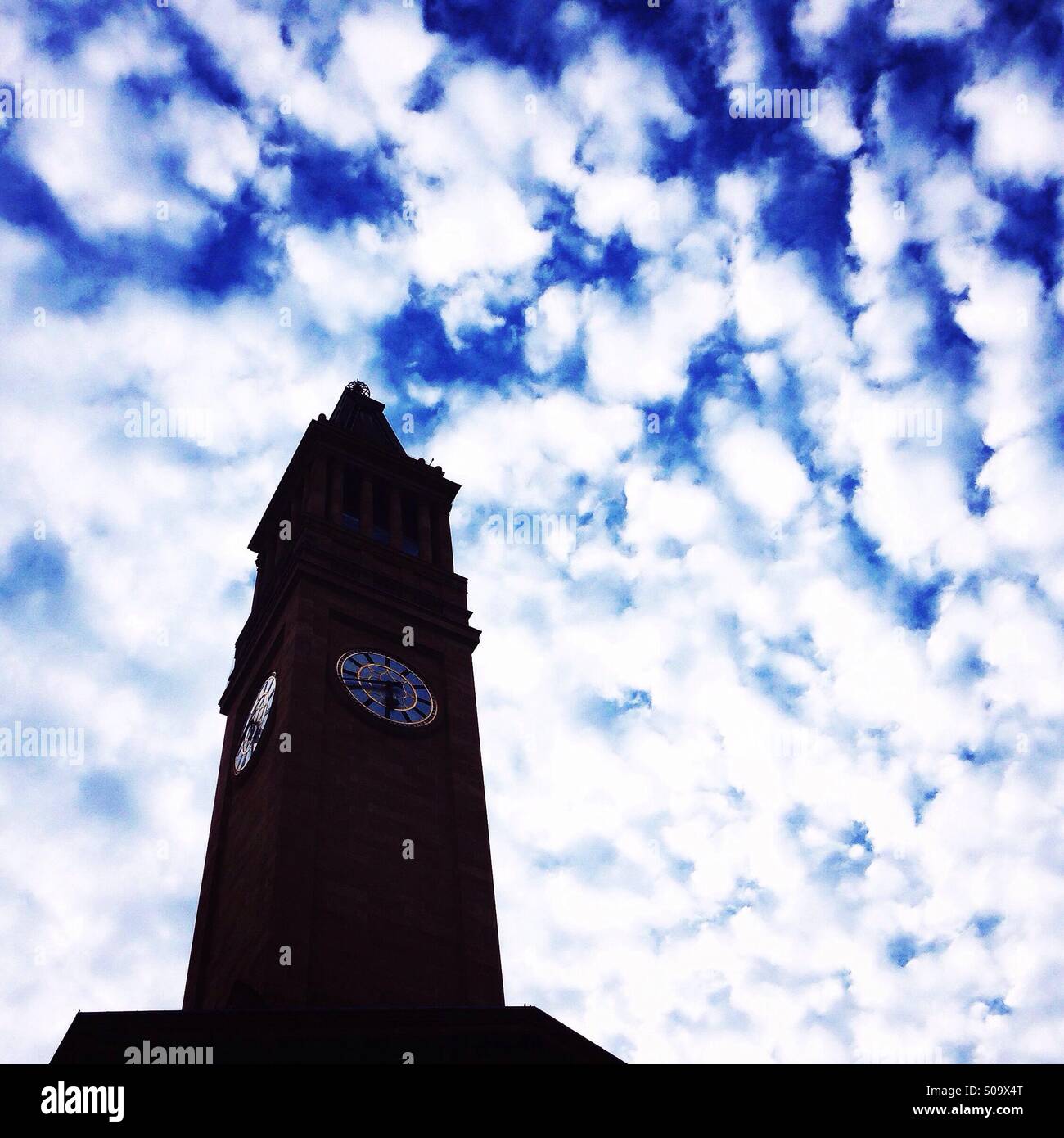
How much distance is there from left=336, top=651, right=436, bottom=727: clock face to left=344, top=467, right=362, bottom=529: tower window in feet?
30.7

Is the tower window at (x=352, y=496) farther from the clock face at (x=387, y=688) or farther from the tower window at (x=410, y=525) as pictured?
the clock face at (x=387, y=688)

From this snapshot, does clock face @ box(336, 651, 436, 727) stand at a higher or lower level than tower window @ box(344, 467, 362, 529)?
lower

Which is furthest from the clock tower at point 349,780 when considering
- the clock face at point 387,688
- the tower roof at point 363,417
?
the tower roof at point 363,417

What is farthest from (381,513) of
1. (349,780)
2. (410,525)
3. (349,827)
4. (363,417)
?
(349,827)

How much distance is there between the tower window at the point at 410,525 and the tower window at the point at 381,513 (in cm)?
93

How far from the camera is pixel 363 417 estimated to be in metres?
61.1

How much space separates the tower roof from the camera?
5885 centimetres

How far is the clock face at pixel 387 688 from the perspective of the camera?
1625 inches

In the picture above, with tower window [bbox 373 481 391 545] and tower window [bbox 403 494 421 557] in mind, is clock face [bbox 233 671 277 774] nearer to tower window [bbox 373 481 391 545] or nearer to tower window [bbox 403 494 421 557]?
tower window [bbox 403 494 421 557]

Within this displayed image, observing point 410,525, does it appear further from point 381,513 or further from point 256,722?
point 256,722

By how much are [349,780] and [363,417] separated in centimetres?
2794

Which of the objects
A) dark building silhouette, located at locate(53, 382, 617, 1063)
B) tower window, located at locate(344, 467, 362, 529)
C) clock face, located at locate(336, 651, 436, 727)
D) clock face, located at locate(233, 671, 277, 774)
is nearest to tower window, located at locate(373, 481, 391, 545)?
dark building silhouette, located at locate(53, 382, 617, 1063)
